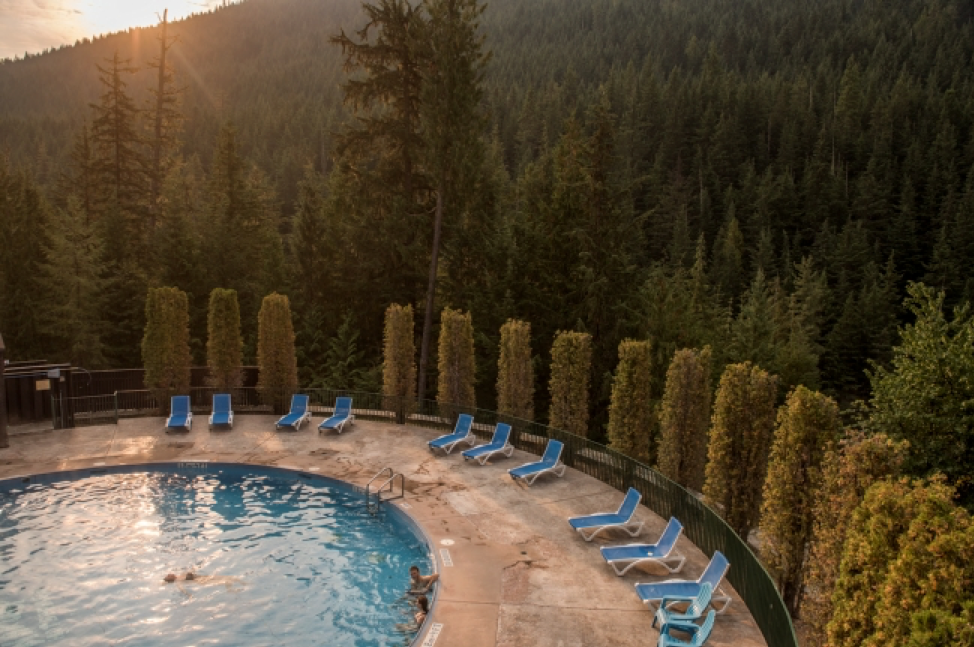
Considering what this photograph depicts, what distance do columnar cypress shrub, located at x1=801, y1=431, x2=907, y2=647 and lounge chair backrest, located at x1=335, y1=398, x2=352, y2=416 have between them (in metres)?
16.4

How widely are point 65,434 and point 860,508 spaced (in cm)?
2320

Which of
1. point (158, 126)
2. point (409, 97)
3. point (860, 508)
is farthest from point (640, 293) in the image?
point (158, 126)

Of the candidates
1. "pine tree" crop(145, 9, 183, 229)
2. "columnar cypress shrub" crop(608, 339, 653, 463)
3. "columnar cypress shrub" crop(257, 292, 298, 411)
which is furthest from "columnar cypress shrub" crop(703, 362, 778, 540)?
"pine tree" crop(145, 9, 183, 229)

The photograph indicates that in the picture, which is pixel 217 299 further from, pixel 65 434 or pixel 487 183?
pixel 487 183

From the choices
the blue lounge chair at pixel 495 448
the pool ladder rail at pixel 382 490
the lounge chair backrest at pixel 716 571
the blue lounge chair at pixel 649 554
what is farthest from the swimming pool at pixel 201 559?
the lounge chair backrest at pixel 716 571

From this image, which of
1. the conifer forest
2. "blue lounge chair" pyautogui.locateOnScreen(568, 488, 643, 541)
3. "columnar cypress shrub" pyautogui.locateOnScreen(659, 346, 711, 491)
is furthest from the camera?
"columnar cypress shrub" pyautogui.locateOnScreen(659, 346, 711, 491)

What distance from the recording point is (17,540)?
48.8 ft

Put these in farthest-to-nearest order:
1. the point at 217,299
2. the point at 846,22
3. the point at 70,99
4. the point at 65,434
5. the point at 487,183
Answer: the point at 70,99 < the point at 846,22 < the point at 487,183 < the point at 217,299 < the point at 65,434

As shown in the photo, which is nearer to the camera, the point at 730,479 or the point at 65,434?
the point at 730,479

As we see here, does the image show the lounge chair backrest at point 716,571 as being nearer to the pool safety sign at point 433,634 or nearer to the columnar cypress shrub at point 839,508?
the columnar cypress shrub at point 839,508

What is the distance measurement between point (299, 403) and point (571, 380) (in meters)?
10.2

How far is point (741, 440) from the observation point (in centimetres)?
1366

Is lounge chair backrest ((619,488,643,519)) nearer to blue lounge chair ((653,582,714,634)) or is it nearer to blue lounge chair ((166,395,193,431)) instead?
blue lounge chair ((653,582,714,634))

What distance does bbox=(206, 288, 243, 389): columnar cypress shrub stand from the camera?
24797mm
